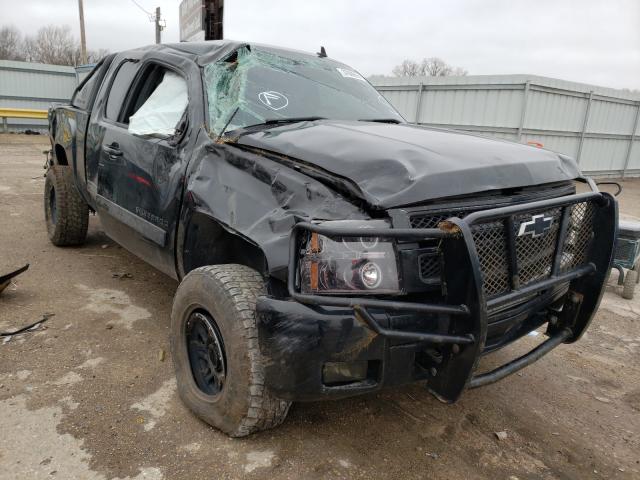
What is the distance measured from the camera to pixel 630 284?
4.79 meters

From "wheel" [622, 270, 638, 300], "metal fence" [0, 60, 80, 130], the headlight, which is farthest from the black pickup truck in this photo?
"metal fence" [0, 60, 80, 130]

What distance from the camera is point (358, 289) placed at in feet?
6.18

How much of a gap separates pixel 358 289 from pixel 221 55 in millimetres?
1929

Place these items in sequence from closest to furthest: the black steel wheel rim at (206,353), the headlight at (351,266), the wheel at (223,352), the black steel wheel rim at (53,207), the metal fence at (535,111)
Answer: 1. the headlight at (351,266)
2. the wheel at (223,352)
3. the black steel wheel rim at (206,353)
4. the black steel wheel rim at (53,207)
5. the metal fence at (535,111)

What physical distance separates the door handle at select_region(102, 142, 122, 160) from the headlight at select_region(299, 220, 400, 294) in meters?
2.11

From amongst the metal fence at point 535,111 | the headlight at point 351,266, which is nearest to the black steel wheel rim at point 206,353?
the headlight at point 351,266

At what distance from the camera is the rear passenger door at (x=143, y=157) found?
2.92m

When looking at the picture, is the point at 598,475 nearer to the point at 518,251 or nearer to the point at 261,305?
the point at 518,251

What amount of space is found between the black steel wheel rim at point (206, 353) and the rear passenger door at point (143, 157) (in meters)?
0.57

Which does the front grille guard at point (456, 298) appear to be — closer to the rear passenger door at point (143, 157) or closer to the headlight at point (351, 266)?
the headlight at point (351, 266)

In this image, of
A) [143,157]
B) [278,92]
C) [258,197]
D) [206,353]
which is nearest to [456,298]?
[258,197]

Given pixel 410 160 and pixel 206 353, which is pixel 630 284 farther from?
pixel 206 353

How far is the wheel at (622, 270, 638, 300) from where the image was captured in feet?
15.7

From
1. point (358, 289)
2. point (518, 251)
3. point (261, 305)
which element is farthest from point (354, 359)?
point (518, 251)
